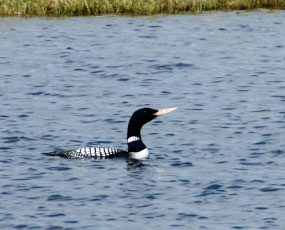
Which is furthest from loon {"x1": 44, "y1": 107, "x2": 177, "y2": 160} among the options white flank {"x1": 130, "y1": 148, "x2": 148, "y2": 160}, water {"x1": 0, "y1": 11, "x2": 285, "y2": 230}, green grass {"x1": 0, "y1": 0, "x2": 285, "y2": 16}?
green grass {"x1": 0, "y1": 0, "x2": 285, "y2": 16}

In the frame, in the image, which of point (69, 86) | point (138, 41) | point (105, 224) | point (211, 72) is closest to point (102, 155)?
point (105, 224)

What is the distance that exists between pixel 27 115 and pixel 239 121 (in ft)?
15.2

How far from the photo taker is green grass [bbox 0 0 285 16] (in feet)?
111

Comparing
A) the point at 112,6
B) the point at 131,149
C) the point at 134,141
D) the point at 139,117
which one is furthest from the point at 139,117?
the point at 112,6

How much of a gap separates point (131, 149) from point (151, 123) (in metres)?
3.67

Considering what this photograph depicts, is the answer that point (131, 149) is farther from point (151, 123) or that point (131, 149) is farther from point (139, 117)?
point (151, 123)

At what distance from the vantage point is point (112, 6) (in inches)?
1350

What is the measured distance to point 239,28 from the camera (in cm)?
3300

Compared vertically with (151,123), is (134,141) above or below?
above

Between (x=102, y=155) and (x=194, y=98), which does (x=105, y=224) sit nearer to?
(x=102, y=155)

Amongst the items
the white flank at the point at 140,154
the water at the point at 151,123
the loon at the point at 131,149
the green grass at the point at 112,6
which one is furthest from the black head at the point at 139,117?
the green grass at the point at 112,6

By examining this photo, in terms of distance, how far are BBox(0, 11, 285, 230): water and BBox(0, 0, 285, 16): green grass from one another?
32 centimetres

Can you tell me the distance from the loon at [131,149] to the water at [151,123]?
0.62 feet

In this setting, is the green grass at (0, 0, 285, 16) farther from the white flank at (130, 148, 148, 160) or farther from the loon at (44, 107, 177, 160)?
the white flank at (130, 148, 148, 160)
